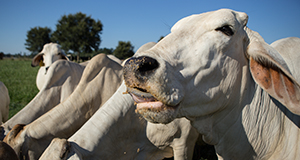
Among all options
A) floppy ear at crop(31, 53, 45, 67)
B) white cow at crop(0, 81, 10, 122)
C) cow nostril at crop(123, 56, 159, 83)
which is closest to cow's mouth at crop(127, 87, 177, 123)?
cow nostril at crop(123, 56, 159, 83)

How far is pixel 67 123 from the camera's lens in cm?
386

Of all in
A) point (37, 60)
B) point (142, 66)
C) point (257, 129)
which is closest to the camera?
point (142, 66)

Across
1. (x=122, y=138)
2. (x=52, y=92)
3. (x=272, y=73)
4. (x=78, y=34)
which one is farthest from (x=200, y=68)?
(x=78, y=34)

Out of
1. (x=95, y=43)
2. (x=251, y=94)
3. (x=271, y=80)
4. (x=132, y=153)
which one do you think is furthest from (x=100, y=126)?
(x=95, y=43)

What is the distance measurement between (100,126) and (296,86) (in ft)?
7.49

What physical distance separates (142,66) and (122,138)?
192 centimetres

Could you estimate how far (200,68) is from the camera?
182 cm

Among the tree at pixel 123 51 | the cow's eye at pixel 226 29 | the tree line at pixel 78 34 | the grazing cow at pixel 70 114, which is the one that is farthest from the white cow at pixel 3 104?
the tree at pixel 123 51

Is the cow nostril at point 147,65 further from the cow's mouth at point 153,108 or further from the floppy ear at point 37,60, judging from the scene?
the floppy ear at point 37,60

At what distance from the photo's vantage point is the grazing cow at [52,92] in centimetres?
459

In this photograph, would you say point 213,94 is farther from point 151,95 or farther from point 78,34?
point 78,34

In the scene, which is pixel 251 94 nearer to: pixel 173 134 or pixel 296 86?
pixel 296 86

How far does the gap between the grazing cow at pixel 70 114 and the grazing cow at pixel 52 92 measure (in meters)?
0.95

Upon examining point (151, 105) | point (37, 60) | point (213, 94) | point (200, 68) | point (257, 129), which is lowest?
point (257, 129)
